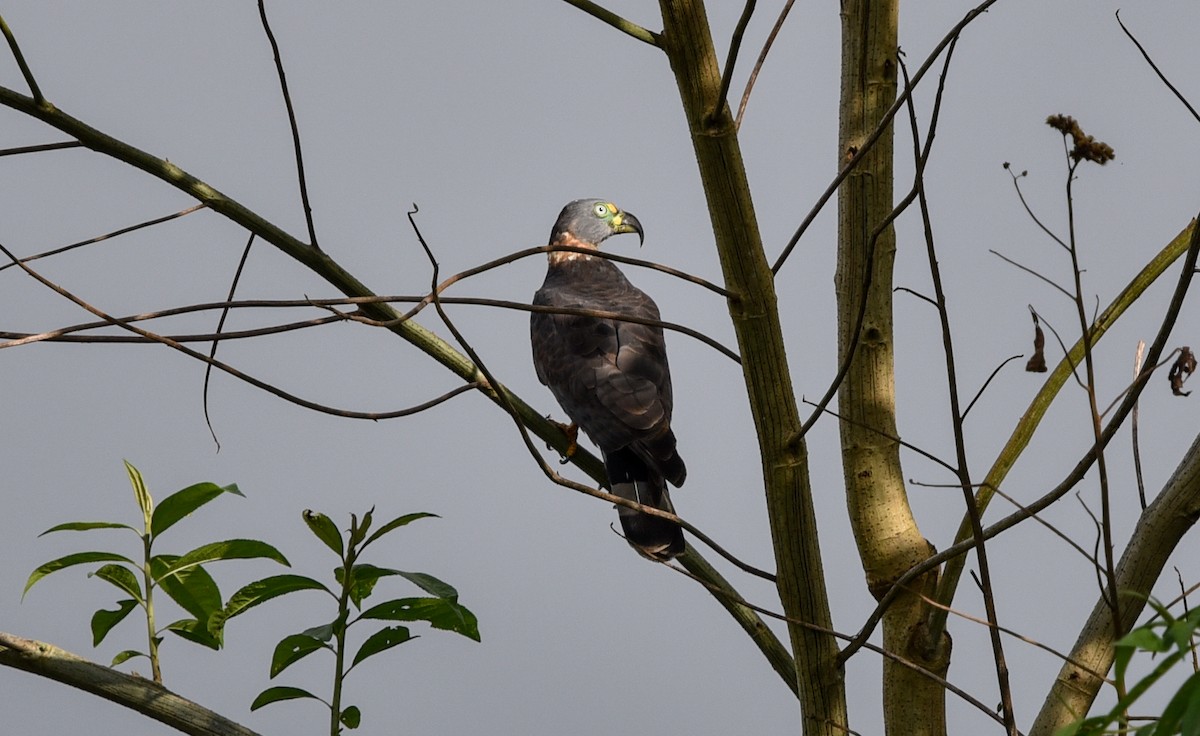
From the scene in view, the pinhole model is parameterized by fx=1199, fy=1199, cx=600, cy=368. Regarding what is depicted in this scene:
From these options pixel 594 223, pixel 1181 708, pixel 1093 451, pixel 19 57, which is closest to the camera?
pixel 1181 708

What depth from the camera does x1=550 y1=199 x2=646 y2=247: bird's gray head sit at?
4242mm

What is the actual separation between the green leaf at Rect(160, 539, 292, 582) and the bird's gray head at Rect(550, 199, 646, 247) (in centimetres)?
279

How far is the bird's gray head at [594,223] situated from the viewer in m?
4.24

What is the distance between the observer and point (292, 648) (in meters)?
1.57

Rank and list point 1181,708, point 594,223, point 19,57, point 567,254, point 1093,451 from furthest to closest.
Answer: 1. point 594,223
2. point 567,254
3. point 19,57
4. point 1093,451
5. point 1181,708

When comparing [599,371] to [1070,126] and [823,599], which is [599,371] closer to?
[823,599]

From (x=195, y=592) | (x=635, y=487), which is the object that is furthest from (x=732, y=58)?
(x=635, y=487)

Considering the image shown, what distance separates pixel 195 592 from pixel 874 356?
3.43 ft

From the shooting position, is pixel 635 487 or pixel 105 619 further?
pixel 635 487

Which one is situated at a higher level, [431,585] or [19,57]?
[19,57]

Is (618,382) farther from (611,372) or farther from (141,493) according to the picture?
(141,493)

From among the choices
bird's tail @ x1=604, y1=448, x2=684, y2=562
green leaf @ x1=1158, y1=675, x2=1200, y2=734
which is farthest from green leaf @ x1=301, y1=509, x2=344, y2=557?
green leaf @ x1=1158, y1=675, x2=1200, y2=734

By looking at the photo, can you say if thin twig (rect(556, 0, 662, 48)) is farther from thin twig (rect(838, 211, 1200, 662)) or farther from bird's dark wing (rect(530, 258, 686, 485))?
bird's dark wing (rect(530, 258, 686, 485))

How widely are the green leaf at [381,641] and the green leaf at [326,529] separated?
0.39ft
